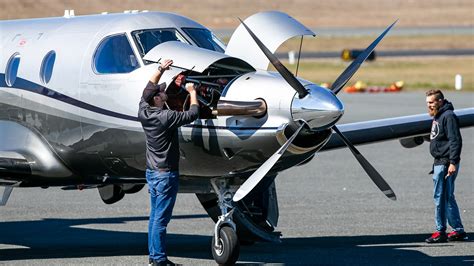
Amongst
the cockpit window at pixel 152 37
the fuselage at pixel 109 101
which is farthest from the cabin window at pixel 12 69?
the cockpit window at pixel 152 37

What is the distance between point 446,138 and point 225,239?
437 centimetres

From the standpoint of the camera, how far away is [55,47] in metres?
14.7

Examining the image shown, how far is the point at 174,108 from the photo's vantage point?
12.9 metres

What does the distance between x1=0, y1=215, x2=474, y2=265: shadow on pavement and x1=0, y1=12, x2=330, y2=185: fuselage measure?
1220 millimetres

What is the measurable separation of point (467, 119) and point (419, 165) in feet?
28.1

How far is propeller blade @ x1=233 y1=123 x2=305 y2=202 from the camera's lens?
12289 mm

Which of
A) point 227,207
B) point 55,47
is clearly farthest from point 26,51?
point 227,207

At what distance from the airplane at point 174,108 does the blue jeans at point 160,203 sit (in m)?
0.47

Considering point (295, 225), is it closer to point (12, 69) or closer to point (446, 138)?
point (446, 138)

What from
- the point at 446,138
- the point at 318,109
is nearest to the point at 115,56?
the point at 318,109

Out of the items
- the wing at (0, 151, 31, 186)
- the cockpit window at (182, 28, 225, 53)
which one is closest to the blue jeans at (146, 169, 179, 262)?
the cockpit window at (182, 28, 225, 53)

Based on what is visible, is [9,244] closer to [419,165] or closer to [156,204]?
[156,204]

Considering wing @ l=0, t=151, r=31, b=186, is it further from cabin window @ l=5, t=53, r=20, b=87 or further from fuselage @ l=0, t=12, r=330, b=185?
cabin window @ l=5, t=53, r=20, b=87

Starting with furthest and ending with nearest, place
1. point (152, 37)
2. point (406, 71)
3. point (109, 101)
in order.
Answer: point (406, 71) → point (152, 37) → point (109, 101)
